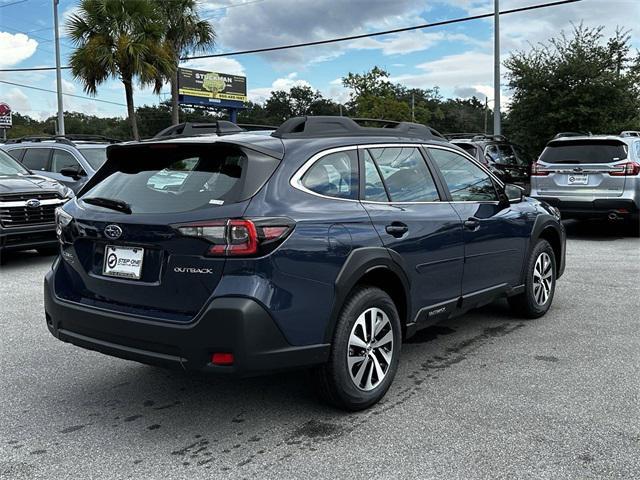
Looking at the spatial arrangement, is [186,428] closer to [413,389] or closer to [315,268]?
[315,268]

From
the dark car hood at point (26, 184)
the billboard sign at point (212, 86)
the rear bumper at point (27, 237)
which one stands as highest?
the billboard sign at point (212, 86)

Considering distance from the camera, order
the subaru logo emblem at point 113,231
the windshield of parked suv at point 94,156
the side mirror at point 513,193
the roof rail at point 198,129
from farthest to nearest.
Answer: the windshield of parked suv at point 94,156 → the side mirror at point 513,193 → the roof rail at point 198,129 → the subaru logo emblem at point 113,231

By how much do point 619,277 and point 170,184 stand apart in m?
6.10

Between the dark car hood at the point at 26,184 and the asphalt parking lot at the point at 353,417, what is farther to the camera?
the dark car hood at the point at 26,184

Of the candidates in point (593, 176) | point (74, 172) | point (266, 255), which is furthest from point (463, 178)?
point (74, 172)

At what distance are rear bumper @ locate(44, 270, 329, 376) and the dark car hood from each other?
5.98 meters

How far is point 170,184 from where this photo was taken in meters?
3.59

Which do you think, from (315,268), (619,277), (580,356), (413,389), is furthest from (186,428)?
Answer: (619,277)

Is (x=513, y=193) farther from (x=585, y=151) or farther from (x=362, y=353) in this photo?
(x=585, y=151)

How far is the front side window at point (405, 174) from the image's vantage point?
4133 mm

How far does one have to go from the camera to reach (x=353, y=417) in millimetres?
3664

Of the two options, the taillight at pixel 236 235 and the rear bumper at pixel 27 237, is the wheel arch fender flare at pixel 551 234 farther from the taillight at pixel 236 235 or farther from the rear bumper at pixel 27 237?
the rear bumper at pixel 27 237

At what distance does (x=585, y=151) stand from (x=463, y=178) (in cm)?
677

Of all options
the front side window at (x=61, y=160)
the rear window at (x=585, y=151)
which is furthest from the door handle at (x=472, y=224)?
the front side window at (x=61, y=160)
